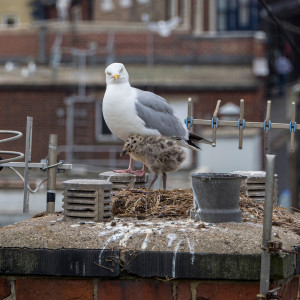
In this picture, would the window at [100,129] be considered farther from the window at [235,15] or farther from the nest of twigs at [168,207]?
the nest of twigs at [168,207]

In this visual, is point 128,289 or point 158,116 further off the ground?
point 158,116

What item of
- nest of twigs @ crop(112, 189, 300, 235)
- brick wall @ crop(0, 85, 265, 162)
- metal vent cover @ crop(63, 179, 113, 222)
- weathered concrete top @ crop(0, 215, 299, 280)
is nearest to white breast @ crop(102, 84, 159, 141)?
nest of twigs @ crop(112, 189, 300, 235)

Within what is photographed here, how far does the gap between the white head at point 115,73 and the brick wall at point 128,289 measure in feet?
7.64

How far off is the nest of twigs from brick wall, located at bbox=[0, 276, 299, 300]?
2.37 feet

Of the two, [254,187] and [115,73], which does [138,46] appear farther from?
[254,187]

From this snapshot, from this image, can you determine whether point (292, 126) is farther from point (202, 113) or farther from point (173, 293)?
point (202, 113)

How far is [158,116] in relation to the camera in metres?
6.64

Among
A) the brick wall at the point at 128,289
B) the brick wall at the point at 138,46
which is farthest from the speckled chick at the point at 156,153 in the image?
the brick wall at the point at 138,46

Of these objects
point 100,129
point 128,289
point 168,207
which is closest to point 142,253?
point 128,289

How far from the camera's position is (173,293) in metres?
4.41

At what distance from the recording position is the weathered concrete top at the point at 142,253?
4305 mm

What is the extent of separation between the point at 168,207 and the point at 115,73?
1.46 meters

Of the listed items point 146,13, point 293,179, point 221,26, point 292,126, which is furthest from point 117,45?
point 292,126

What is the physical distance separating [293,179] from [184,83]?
37.1ft
